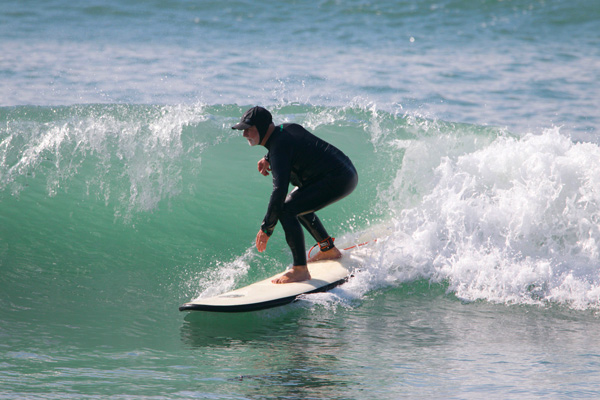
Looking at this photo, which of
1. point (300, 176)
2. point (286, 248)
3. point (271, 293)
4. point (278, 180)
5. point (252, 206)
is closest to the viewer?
point (278, 180)

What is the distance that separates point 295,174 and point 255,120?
65 cm

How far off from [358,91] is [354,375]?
32.9 ft

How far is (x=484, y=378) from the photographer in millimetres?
4016

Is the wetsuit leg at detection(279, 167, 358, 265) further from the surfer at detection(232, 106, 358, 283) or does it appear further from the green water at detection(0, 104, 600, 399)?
the green water at detection(0, 104, 600, 399)

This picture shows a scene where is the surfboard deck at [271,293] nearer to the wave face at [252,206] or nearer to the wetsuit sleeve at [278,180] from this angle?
the wave face at [252,206]

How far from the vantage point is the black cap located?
16.4 ft

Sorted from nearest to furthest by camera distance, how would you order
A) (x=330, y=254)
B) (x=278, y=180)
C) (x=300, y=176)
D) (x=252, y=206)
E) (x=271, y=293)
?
1. (x=278, y=180)
2. (x=271, y=293)
3. (x=300, y=176)
4. (x=330, y=254)
5. (x=252, y=206)

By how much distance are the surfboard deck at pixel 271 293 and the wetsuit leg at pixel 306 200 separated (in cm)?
24

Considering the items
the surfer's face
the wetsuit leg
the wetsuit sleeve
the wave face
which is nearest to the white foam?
the wave face

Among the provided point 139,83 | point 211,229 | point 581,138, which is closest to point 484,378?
point 211,229

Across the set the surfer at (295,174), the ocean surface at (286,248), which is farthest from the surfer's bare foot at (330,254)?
the surfer at (295,174)

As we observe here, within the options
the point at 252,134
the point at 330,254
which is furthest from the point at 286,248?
the point at 252,134

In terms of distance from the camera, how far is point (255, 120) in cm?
503

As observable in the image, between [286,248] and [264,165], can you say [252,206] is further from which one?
[264,165]
